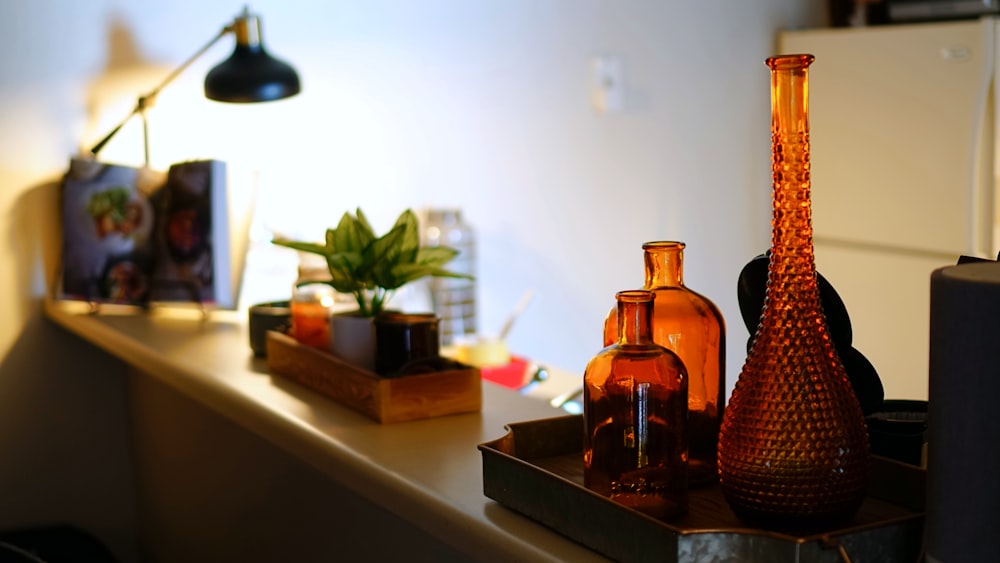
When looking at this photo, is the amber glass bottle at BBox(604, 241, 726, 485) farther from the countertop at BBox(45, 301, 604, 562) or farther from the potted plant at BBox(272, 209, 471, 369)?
the potted plant at BBox(272, 209, 471, 369)

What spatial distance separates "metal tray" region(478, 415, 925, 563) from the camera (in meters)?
0.65

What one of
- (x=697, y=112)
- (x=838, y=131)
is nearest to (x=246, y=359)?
(x=697, y=112)

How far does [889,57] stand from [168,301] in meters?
1.96

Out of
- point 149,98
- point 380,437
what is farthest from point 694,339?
point 149,98

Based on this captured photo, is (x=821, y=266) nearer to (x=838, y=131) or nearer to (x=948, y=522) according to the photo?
(x=838, y=131)

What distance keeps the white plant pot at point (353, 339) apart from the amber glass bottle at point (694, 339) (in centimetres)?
53

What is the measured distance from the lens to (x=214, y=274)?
213cm

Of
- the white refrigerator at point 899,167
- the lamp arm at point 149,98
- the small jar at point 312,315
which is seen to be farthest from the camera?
the white refrigerator at point 899,167

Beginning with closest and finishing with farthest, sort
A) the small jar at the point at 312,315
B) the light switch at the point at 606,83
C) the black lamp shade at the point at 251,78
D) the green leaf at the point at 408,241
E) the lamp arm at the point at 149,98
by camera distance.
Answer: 1. the green leaf at the point at 408,241
2. the small jar at the point at 312,315
3. the black lamp shade at the point at 251,78
4. the lamp arm at the point at 149,98
5. the light switch at the point at 606,83

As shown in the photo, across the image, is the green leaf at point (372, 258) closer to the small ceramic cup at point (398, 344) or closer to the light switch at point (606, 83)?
the small ceramic cup at point (398, 344)

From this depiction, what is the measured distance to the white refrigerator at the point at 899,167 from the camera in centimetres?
278

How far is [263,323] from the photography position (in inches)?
66.4

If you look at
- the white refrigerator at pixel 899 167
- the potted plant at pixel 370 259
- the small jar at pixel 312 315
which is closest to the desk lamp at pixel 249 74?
the small jar at pixel 312 315

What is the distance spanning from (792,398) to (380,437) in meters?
0.56
